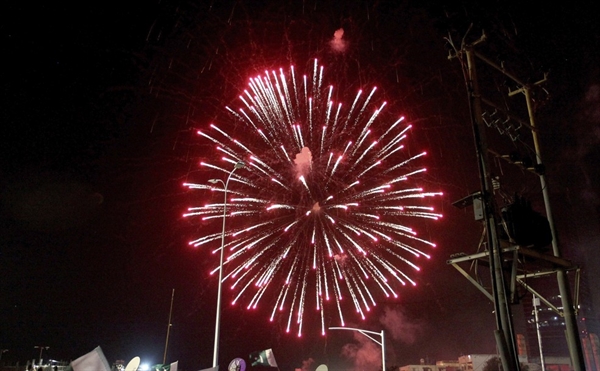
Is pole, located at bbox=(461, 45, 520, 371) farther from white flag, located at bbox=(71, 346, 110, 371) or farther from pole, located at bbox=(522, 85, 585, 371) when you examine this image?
white flag, located at bbox=(71, 346, 110, 371)

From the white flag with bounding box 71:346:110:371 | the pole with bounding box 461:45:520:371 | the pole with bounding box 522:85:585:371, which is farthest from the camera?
the pole with bounding box 522:85:585:371

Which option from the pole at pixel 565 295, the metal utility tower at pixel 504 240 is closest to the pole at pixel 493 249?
the metal utility tower at pixel 504 240

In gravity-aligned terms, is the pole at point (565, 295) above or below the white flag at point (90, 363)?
above

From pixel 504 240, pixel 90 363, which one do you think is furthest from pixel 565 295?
pixel 90 363

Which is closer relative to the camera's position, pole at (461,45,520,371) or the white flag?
pole at (461,45,520,371)

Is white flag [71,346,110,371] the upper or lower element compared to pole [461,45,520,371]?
lower

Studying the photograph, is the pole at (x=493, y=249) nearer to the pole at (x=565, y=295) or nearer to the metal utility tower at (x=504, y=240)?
the metal utility tower at (x=504, y=240)

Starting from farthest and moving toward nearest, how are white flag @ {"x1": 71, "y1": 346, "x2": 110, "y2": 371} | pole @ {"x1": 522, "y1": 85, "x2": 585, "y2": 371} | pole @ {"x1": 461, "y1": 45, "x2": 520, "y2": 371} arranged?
pole @ {"x1": 522, "y1": 85, "x2": 585, "y2": 371} < white flag @ {"x1": 71, "y1": 346, "x2": 110, "y2": 371} < pole @ {"x1": 461, "y1": 45, "x2": 520, "y2": 371}

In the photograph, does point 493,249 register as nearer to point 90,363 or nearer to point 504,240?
point 504,240

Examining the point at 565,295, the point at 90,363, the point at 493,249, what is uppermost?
the point at 493,249

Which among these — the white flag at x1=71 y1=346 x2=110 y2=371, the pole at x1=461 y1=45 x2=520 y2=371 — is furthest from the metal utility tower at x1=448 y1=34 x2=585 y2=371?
the white flag at x1=71 y1=346 x2=110 y2=371

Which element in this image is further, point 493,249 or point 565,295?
point 565,295

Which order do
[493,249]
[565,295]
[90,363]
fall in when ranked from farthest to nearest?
[565,295] < [90,363] < [493,249]

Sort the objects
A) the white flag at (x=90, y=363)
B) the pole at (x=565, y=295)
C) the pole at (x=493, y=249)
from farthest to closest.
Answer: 1. the pole at (x=565, y=295)
2. the white flag at (x=90, y=363)
3. the pole at (x=493, y=249)
